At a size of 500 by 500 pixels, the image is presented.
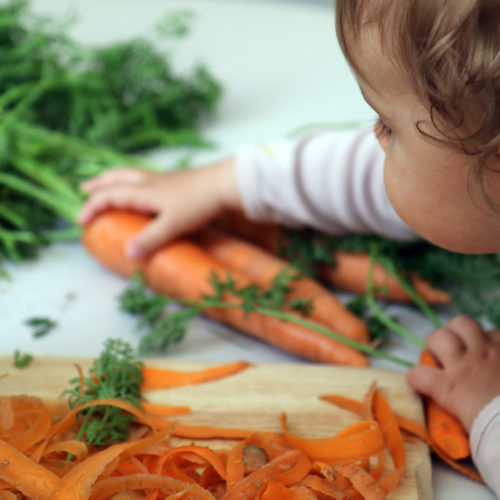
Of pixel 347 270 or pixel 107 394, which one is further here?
pixel 347 270

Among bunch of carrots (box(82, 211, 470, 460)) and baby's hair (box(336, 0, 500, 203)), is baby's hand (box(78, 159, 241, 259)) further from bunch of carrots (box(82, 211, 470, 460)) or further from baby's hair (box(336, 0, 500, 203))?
baby's hair (box(336, 0, 500, 203))

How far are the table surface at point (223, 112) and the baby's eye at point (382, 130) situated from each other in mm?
363

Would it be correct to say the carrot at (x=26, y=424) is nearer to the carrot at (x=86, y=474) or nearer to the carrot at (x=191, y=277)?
the carrot at (x=86, y=474)

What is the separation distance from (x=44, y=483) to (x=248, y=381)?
27cm

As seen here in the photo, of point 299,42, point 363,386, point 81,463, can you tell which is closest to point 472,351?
point 363,386

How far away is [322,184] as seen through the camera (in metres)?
1.13

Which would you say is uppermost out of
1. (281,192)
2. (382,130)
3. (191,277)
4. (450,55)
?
(450,55)

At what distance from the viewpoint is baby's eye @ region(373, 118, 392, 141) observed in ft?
2.34

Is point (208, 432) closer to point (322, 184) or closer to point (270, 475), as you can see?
point (270, 475)

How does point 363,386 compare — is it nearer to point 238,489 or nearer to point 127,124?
point 238,489

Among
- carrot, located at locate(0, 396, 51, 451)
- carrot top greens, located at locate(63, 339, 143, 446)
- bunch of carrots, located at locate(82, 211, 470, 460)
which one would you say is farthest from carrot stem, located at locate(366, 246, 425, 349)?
carrot, located at locate(0, 396, 51, 451)

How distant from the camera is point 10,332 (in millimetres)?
1070

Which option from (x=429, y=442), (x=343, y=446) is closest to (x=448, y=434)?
(x=429, y=442)

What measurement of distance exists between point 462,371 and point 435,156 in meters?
0.30
